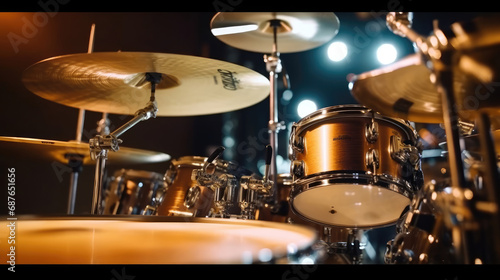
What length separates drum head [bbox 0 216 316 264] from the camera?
0.78 m

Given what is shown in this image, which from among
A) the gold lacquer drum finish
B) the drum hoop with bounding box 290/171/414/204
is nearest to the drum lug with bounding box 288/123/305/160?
the gold lacquer drum finish

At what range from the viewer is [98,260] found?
79 cm

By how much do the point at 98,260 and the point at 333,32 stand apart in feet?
6.30

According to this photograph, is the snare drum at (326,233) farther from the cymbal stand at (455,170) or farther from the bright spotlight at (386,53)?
the bright spotlight at (386,53)

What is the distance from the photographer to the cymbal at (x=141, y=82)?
170cm

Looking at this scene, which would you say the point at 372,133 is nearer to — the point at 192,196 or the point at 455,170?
the point at 455,170

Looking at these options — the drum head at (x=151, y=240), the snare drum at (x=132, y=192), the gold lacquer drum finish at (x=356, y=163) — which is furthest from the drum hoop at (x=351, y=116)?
the snare drum at (x=132, y=192)

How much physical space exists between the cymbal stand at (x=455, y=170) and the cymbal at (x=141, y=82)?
3.07 ft

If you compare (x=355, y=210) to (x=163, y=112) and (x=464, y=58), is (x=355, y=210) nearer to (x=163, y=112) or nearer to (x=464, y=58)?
(x=464, y=58)

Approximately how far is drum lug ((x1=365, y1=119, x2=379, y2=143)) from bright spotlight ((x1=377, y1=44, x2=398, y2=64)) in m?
1.74

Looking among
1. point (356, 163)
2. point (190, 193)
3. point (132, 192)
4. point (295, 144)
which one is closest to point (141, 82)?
point (190, 193)

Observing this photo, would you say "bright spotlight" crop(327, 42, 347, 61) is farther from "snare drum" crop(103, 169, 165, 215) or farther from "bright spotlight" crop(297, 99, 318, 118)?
"snare drum" crop(103, 169, 165, 215)

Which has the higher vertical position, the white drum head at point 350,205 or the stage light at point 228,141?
the stage light at point 228,141
